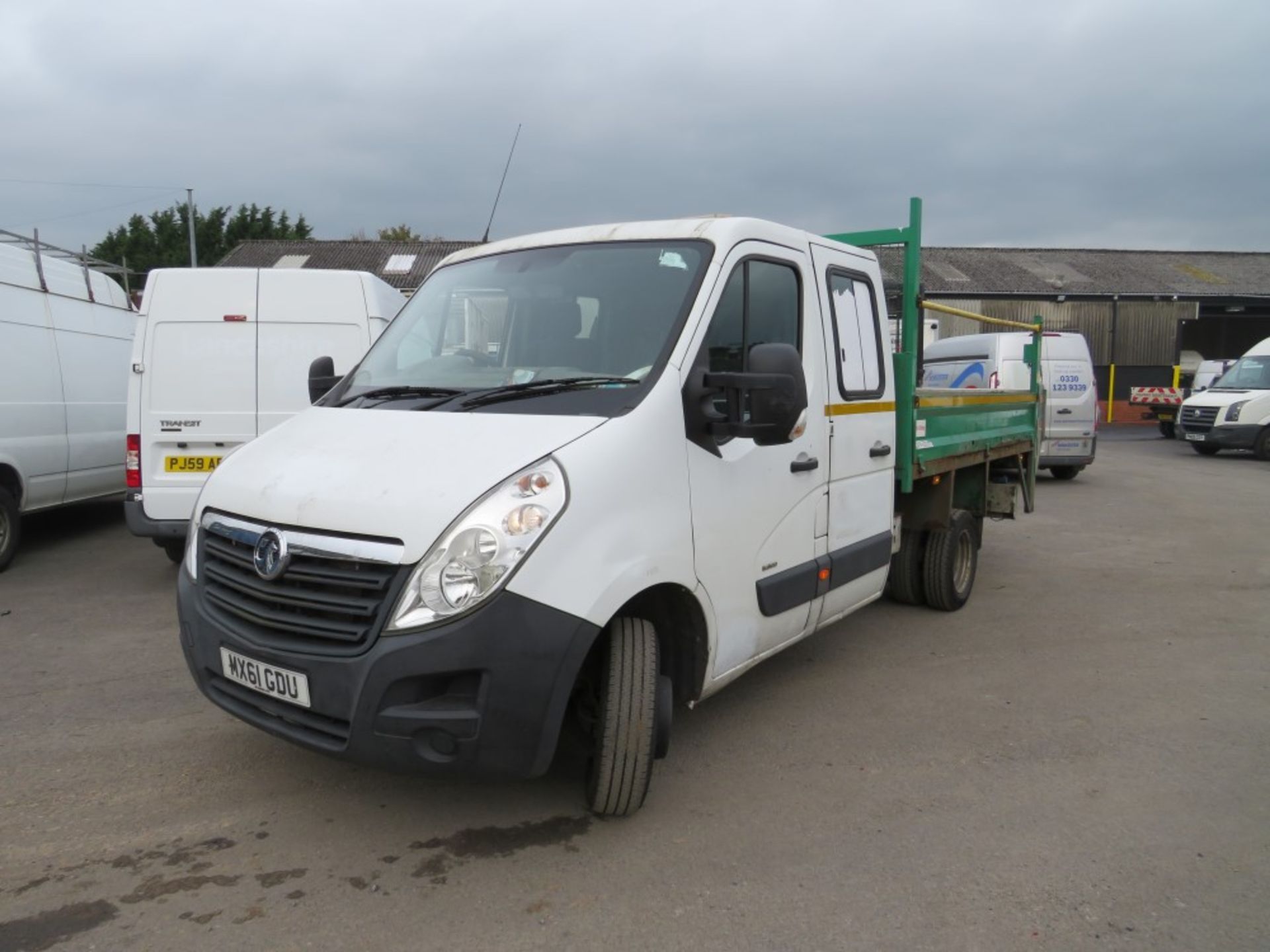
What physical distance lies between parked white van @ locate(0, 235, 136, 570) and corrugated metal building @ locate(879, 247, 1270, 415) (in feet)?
72.3

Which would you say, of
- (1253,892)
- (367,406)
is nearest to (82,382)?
(367,406)

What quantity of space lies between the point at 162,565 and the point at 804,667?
564 centimetres

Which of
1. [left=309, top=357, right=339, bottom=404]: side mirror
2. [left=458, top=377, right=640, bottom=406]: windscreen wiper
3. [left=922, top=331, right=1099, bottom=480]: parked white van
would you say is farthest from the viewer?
[left=922, top=331, right=1099, bottom=480]: parked white van

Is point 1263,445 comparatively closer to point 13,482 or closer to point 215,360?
point 215,360

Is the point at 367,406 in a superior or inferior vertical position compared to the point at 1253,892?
superior

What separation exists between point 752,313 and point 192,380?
4793 mm

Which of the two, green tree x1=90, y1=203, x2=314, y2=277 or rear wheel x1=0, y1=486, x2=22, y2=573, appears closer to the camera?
rear wheel x1=0, y1=486, x2=22, y2=573

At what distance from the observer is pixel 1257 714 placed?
463cm

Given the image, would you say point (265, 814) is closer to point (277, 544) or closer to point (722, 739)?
point (277, 544)

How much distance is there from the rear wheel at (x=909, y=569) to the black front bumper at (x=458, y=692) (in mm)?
4009

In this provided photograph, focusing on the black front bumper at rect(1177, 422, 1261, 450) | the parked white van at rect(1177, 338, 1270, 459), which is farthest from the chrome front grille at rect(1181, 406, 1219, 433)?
the black front bumper at rect(1177, 422, 1261, 450)

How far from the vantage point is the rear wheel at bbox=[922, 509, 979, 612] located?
6.34m

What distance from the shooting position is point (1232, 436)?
61.1ft

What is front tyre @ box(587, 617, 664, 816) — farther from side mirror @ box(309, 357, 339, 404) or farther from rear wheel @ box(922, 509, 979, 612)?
rear wheel @ box(922, 509, 979, 612)
